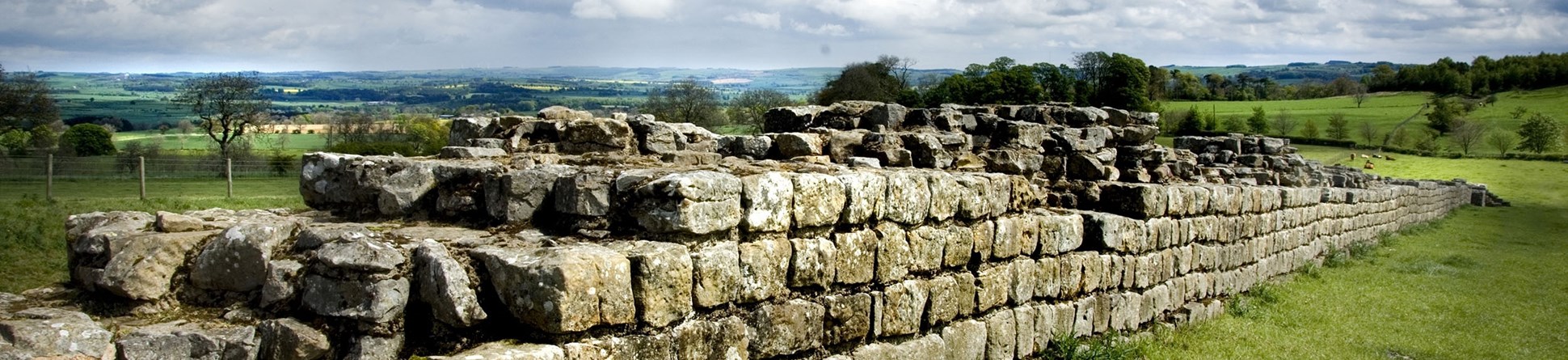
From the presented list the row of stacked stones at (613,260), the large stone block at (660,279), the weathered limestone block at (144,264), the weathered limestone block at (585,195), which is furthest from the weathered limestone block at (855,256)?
the weathered limestone block at (144,264)

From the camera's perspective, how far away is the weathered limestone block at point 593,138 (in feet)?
27.4

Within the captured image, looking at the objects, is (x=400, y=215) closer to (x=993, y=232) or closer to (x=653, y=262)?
(x=653, y=262)

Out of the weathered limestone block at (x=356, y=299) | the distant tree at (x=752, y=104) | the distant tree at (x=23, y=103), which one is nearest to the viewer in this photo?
the weathered limestone block at (x=356, y=299)

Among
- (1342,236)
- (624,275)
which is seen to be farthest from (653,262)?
(1342,236)

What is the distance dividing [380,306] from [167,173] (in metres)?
20.2

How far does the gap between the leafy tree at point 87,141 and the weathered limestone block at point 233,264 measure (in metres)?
23.9

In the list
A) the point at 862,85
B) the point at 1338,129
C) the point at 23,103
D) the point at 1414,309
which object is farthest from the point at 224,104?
the point at 1338,129

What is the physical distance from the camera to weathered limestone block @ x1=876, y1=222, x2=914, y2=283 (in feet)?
21.8

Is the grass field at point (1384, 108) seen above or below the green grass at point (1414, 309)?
above

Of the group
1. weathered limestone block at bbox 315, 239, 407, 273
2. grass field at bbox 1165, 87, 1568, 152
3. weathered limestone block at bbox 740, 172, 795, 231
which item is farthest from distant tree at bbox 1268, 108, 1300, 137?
weathered limestone block at bbox 315, 239, 407, 273

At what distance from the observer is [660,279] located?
497 cm

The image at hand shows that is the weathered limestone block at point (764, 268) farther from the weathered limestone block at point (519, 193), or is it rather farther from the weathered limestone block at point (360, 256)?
the weathered limestone block at point (360, 256)

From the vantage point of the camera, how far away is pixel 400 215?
5918mm

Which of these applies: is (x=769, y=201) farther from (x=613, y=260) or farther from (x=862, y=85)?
(x=862, y=85)
